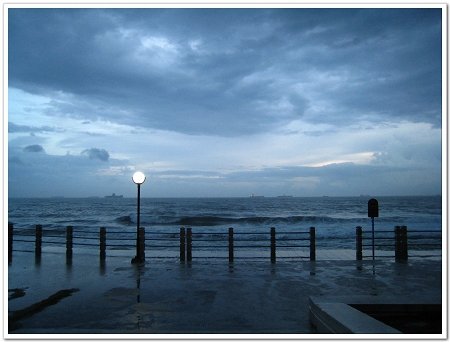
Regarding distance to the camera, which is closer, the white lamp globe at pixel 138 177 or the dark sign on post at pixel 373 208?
the dark sign on post at pixel 373 208

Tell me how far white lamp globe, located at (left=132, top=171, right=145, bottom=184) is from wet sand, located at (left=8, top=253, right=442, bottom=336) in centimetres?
265

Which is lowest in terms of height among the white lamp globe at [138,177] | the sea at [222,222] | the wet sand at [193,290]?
the sea at [222,222]

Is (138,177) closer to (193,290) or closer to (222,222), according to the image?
(193,290)

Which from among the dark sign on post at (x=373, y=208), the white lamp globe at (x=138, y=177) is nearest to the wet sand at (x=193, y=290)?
the dark sign on post at (x=373, y=208)

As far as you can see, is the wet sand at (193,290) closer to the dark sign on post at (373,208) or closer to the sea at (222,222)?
the dark sign on post at (373,208)

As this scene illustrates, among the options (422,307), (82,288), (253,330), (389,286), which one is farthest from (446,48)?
(82,288)

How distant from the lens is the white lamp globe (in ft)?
39.8

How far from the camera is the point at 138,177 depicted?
12164 mm

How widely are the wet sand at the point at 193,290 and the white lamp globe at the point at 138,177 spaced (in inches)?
104

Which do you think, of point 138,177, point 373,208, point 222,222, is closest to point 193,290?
point 138,177

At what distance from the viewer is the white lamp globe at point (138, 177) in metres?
12.1

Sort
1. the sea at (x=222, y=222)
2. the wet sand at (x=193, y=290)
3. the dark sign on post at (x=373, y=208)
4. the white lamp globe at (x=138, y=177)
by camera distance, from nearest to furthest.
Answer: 1. the wet sand at (x=193, y=290)
2. the dark sign on post at (x=373, y=208)
3. the white lamp globe at (x=138, y=177)
4. the sea at (x=222, y=222)

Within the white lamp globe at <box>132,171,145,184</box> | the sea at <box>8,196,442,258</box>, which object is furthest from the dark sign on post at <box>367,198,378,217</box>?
the white lamp globe at <box>132,171,145,184</box>

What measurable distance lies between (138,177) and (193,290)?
5439mm
